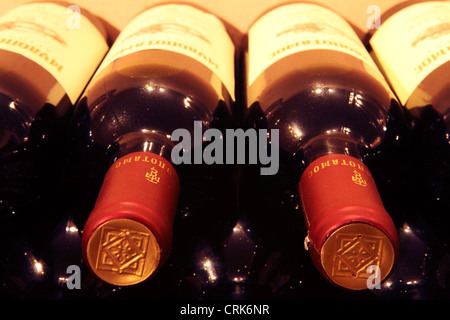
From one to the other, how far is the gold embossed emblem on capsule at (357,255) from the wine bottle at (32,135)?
0.82 feet

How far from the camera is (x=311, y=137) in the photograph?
48 centimetres

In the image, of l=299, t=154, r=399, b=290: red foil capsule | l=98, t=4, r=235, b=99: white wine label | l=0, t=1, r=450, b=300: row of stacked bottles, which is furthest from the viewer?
l=98, t=4, r=235, b=99: white wine label

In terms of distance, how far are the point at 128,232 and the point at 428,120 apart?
0.33m

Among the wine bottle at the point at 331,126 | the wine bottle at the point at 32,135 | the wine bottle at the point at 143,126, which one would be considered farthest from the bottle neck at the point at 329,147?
the wine bottle at the point at 32,135

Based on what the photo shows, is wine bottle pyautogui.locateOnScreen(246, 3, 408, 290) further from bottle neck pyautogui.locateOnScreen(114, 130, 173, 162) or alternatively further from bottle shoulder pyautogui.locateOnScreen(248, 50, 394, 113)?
bottle neck pyautogui.locateOnScreen(114, 130, 173, 162)

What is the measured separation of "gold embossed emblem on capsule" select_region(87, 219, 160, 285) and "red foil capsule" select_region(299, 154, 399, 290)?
0.12 m

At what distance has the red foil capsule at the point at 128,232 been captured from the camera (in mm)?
339

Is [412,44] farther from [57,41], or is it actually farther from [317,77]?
[57,41]

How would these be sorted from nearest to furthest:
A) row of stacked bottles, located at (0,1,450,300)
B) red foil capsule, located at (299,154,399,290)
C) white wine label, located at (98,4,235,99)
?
red foil capsule, located at (299,154,399,290) → row of stacked bottles, located at (0,1,450,300) → white wine label, located at (98,4,235,99)

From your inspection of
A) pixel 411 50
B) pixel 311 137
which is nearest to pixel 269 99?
pixel 311 137

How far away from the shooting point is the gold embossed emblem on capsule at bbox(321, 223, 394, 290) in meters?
0.34

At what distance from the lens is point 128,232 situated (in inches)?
13.4

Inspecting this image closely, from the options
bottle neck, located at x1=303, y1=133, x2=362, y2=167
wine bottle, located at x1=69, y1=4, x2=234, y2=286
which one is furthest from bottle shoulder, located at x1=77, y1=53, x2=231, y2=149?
bottle neck, located at x1=303, y1=133, x2=362, y2=167

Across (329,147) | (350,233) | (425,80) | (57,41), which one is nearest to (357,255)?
(350,233)
